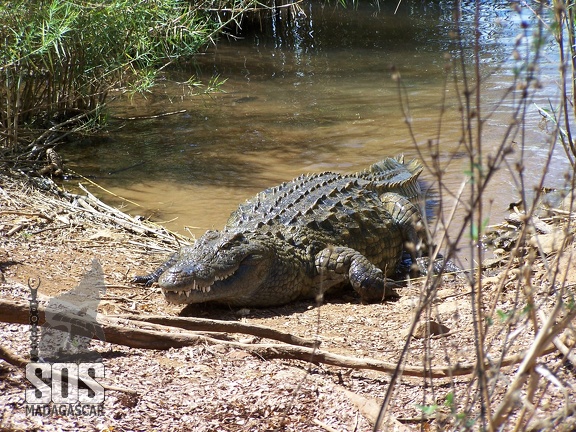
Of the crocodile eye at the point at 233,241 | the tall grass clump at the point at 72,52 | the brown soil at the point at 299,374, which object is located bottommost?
the brown soil at the point at 299,374

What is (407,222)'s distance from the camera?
19.3 ft

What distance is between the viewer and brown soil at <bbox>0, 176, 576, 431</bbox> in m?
2.57

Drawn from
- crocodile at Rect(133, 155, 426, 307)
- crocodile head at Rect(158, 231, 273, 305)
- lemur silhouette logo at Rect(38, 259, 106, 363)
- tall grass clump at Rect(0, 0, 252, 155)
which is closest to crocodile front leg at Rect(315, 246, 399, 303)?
crocodile at Rect(133, 155, 426, 307)

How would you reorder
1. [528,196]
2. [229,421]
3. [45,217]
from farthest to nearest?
[528,196] < [45,217] < [229,421]

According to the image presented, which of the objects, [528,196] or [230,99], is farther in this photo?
[230,99]

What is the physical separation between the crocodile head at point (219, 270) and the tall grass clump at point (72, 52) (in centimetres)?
309

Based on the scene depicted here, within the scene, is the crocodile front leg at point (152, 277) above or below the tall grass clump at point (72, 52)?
below

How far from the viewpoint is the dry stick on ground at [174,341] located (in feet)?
9.86

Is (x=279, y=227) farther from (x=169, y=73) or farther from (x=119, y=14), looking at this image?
(x=169, y=73)

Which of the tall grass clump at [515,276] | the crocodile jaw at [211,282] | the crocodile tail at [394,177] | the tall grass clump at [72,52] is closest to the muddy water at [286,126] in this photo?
the tall grass clump at [515,276]

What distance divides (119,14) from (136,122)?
3.03m

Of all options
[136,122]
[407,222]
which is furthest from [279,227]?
[136,122]

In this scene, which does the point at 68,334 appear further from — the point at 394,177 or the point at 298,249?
the point at 394,177

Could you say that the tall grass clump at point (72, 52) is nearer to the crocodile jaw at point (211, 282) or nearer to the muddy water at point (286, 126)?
the muddy water at point (286, 126)
